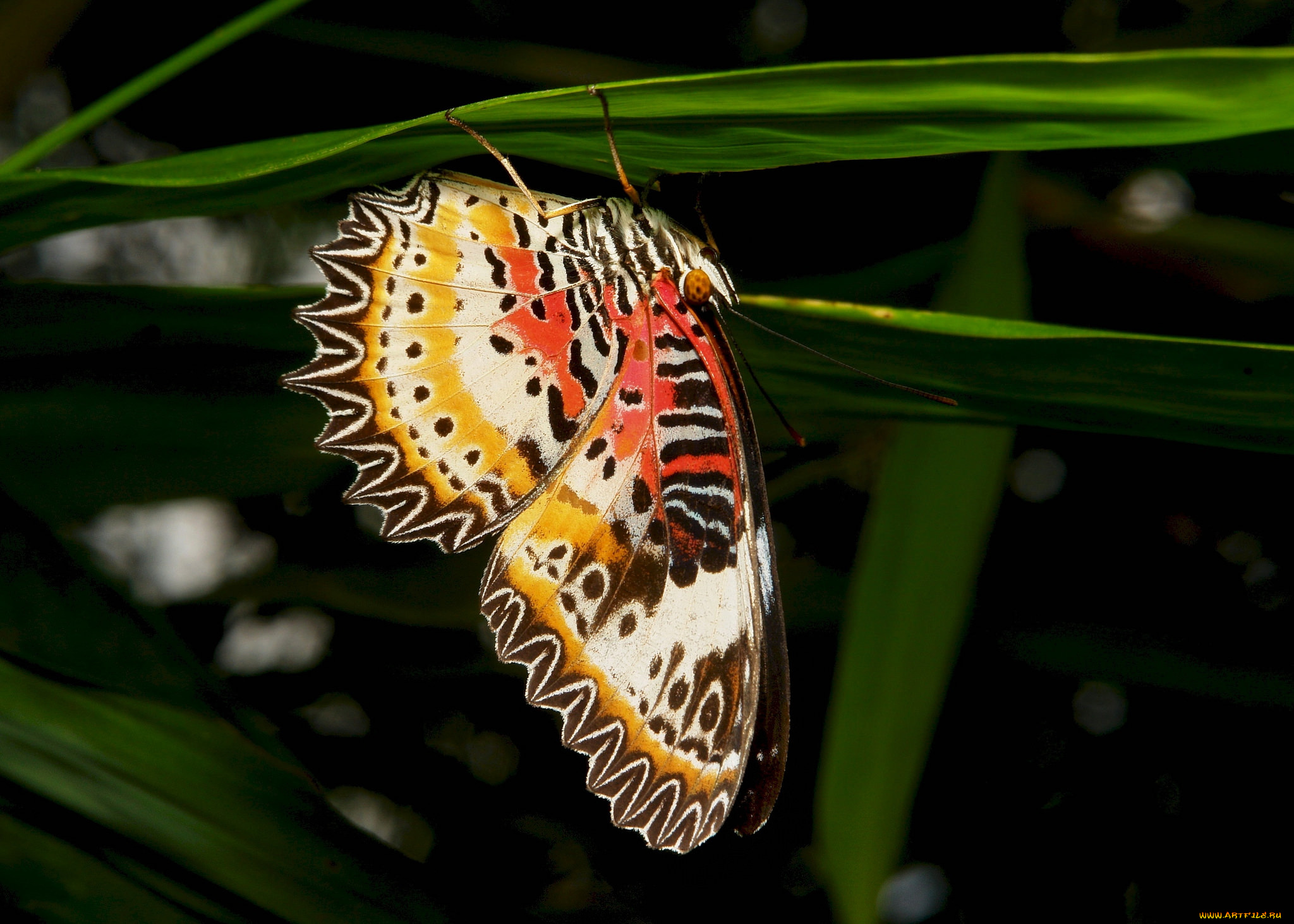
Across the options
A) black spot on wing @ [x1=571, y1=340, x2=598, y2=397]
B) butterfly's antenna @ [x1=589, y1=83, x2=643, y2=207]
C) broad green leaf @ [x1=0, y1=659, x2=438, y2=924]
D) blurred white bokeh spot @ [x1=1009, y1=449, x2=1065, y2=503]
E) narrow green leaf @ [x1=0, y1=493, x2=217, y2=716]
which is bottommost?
broad green leaf @ [x1=0, y1=659, x2=438, y2=924]

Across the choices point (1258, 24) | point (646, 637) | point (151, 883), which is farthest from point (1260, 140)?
point (151, 883)

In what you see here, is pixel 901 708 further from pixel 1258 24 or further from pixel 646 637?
pixel 1258 24

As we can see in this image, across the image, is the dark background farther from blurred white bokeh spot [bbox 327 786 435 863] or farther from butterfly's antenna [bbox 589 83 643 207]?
butterfly's antenna [bbox 589 83 643 207]

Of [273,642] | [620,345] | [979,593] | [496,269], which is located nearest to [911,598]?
[979,593]

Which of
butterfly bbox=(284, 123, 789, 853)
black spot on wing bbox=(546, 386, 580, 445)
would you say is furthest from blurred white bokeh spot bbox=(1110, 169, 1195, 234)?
black spot on wing bbox=(546, 386, 580, 445)

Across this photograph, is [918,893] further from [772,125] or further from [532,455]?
[772,125]

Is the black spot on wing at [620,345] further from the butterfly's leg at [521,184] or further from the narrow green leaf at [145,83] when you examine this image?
the narrow green leaf at [145,83]

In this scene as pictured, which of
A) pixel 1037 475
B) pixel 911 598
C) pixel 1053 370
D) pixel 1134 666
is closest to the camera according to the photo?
pixel 1053 370
